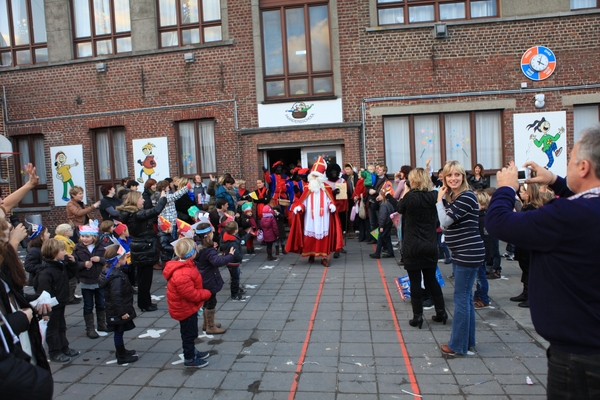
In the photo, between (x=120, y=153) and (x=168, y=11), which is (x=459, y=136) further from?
(x=120, y=153)

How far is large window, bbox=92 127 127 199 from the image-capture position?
15.0 metres

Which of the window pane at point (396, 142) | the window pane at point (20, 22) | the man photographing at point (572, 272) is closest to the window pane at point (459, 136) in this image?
the window pane at point (396, 142)

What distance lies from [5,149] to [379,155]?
11.4 metres

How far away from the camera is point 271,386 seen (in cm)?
450

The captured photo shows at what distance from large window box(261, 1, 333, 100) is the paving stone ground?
7643 mm

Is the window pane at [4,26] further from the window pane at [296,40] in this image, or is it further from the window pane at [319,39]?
the window pane at [319,39]

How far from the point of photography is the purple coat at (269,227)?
34.8 feet

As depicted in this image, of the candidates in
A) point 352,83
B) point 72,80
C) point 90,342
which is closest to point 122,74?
point 72,80

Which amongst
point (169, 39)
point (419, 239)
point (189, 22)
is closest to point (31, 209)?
point (169, 39)

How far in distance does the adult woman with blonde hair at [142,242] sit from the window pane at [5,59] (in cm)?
1150

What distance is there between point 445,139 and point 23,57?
13721 mm

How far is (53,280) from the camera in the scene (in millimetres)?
5430

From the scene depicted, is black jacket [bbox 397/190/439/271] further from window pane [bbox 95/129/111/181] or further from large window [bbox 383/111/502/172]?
window pane [bbox 95/129/111/181]

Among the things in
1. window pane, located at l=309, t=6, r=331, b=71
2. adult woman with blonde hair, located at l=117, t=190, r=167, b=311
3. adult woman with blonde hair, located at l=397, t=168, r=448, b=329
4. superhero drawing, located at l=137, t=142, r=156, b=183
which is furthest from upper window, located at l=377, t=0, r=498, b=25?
adult woman with blonde hair, located at l=117, t=190, r=167, b=311
